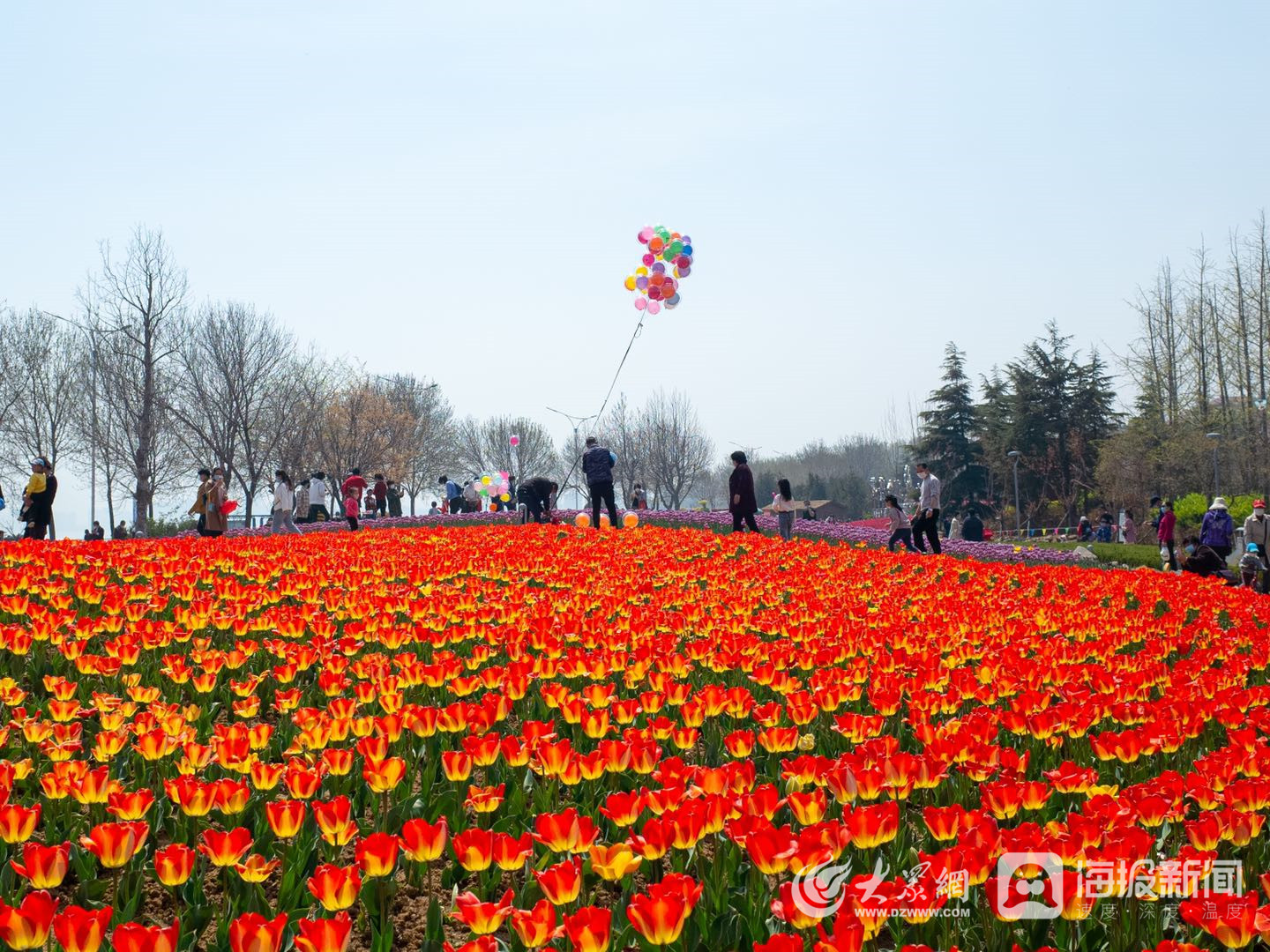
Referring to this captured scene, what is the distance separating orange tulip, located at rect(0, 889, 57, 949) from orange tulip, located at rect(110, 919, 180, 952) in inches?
8.9

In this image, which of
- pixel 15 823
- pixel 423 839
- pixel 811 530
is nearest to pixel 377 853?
pixel 423 839

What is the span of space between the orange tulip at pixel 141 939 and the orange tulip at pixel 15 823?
0.90 meters

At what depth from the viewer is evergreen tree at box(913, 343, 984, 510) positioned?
178 feet

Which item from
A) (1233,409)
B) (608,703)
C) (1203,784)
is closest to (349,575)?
(608,703)

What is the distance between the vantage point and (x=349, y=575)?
26.7 ft

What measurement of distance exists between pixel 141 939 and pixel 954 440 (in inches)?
2179

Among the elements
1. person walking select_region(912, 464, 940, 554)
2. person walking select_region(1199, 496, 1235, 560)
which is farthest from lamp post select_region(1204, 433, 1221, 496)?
person walking select_region(912, 464, 940, 554)

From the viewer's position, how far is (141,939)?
6.75 feet

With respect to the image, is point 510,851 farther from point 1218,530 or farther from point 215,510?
point 215,510

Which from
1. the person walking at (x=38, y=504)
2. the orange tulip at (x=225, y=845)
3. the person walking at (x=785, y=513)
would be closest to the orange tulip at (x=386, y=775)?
the orange tulip at (x=225, y=845)

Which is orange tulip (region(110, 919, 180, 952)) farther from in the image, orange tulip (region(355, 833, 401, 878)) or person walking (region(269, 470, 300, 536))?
person walking (region(269, 470, 300, 536))

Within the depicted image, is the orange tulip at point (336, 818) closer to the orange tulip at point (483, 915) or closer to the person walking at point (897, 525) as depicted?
the orange tulip at point (483, 915)

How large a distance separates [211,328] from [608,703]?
129ft

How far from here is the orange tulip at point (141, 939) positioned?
2037 mm
